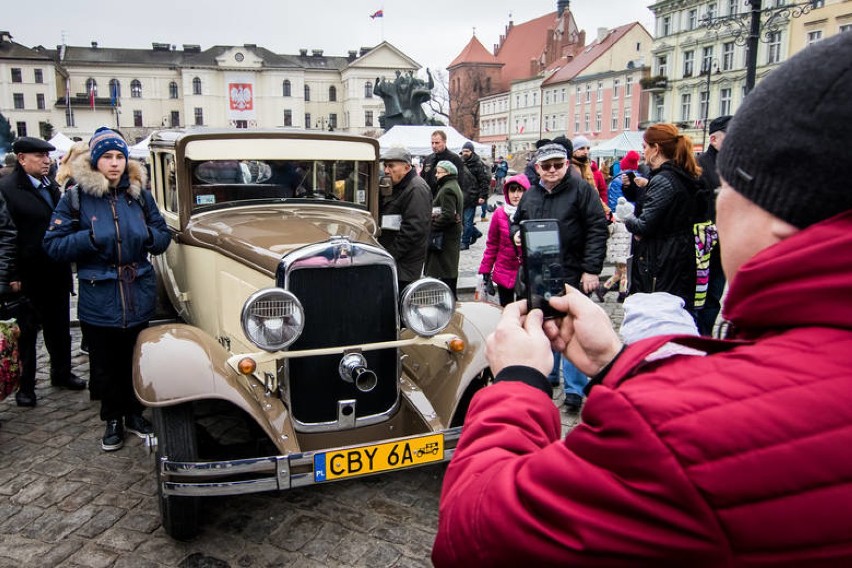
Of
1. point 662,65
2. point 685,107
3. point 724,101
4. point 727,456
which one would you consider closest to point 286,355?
point 727,456

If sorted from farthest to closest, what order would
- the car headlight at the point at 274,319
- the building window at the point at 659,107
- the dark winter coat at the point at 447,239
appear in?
the building window at the point at 659,107 < the dark winter coat at the point at 447,239 < the car headlight at the point at 274,319

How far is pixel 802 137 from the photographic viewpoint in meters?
0.79

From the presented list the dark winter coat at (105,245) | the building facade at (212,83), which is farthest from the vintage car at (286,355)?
the building facade at (212,83)

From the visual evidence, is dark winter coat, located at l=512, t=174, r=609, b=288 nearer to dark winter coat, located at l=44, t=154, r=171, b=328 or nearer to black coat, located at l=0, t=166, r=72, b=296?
dark winter coat, located at l=44, t=154, r=171, b=328

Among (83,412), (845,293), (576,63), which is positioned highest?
(576,63)

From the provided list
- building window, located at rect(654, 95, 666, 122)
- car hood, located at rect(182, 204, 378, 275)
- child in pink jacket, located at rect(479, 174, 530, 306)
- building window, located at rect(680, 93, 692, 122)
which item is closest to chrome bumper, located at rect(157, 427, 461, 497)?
car hood, located at rect(182, 204, 378, 275)

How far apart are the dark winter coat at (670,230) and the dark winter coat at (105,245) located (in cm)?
348

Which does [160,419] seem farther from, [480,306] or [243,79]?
[243,79]

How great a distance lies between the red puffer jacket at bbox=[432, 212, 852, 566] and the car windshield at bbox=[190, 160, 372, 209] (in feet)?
14.8

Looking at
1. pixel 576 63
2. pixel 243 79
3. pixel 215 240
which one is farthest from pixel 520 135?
pixel 215 240

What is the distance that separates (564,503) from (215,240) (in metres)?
4.06

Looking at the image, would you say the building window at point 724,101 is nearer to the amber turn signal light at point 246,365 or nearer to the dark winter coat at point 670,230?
the dark winter coat at point 670,230

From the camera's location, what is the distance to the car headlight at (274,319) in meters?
3.26

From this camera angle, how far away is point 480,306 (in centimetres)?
427
